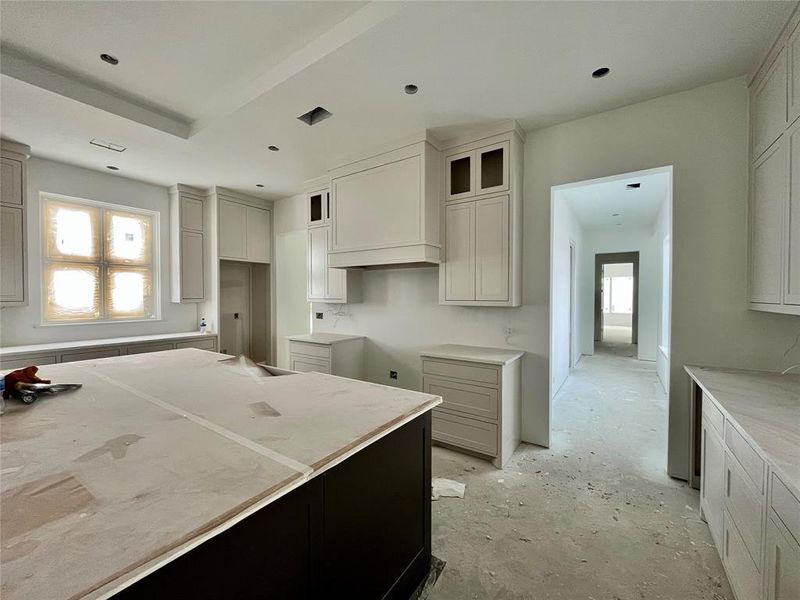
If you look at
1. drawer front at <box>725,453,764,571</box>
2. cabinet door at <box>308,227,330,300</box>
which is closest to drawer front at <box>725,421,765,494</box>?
drawer front at <box>725,453,764,571</box>

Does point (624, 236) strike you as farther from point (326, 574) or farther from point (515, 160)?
point (326, 574)

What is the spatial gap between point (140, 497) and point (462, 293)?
8.62 ft

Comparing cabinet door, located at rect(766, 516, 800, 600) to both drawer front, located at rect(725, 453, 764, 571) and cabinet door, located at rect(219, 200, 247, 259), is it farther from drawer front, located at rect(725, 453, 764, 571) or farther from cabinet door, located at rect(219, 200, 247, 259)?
cabinet door, located at rect(219, 200, 247, 259)

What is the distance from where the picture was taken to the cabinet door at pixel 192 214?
4.46 m

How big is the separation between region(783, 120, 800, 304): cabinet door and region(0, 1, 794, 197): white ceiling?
2.20ft

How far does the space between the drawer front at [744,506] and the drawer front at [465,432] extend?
135 cm

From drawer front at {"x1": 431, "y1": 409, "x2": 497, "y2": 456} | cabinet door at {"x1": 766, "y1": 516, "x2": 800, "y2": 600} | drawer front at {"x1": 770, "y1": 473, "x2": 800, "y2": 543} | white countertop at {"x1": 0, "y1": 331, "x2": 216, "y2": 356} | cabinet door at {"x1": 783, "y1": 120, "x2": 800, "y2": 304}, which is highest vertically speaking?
cabinet door at {"x1": 783, "y1": 120, "x2": 800, "y2": 304}

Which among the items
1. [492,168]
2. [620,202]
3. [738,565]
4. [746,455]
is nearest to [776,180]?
[746,455]

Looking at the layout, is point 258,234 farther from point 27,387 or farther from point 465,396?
point 465,396

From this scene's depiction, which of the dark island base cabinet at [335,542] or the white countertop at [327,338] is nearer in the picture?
the dark island base cabinet at [335,542]

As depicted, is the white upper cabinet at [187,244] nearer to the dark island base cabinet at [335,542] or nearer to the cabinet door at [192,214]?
the cabinet door at [192,214]

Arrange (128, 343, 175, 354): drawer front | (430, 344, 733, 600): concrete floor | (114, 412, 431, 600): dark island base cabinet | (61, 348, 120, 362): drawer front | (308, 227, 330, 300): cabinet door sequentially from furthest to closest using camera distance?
(308, 227, 330, 300): cabinet door < (128, 343, 175, 354): drawer front < (61, 348, 120, 362): drawer front < (430, 344, 733, 600): concrete floor < (114, 412, 431, 600): dark island base cabinet

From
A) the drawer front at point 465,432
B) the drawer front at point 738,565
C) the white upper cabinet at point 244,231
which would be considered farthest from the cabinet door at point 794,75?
the white upper cabinet at point 244,231

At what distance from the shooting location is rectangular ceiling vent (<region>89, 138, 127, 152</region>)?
10.2 ft
